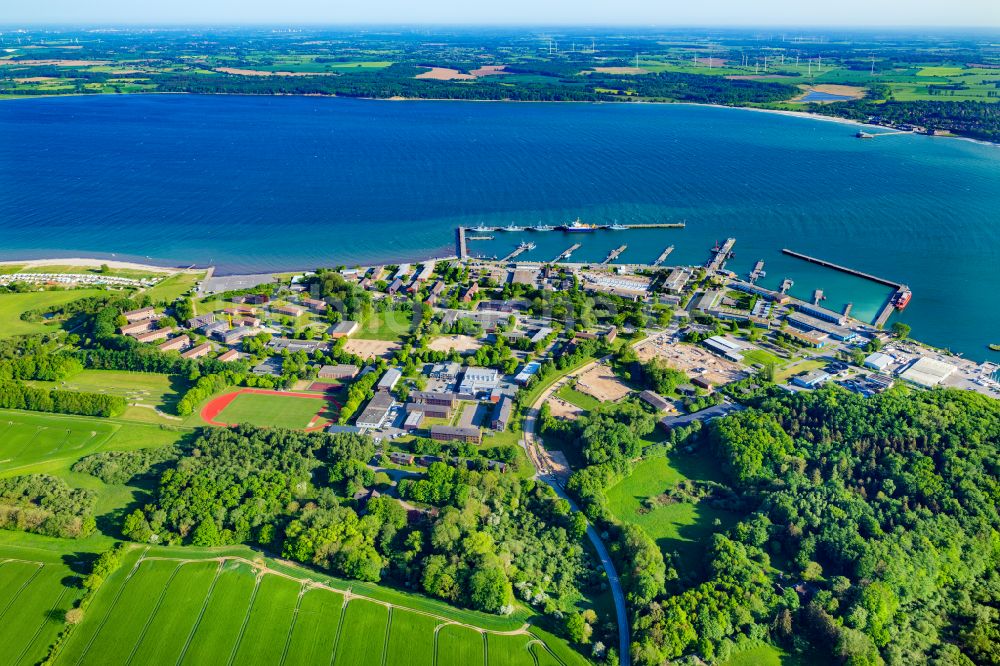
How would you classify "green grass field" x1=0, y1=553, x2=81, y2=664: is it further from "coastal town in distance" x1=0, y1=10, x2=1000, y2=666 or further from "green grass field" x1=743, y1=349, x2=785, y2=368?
"green grass field" x1=743, y1=349, x2=785, y2=368

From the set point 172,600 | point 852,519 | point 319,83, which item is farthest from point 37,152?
point 852,519

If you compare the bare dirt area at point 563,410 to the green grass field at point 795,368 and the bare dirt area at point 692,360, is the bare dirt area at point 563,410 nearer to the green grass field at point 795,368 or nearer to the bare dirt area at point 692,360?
the bare dirt area at point 692,360

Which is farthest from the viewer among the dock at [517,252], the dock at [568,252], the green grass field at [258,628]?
the dock at [517,252]

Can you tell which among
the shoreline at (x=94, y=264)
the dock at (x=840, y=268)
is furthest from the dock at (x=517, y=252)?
the shoreline at (x=94, y=264)

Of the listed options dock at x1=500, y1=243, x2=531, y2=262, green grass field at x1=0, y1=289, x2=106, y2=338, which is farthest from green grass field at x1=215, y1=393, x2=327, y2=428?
dock at x1=500, y1=243, x2=531, y2=262

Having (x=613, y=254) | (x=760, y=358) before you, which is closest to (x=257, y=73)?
(x=613, y=254)

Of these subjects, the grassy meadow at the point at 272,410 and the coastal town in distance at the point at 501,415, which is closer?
the coastal town in distance at the point at 501,415

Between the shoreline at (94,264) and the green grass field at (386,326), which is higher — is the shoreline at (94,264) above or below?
above
